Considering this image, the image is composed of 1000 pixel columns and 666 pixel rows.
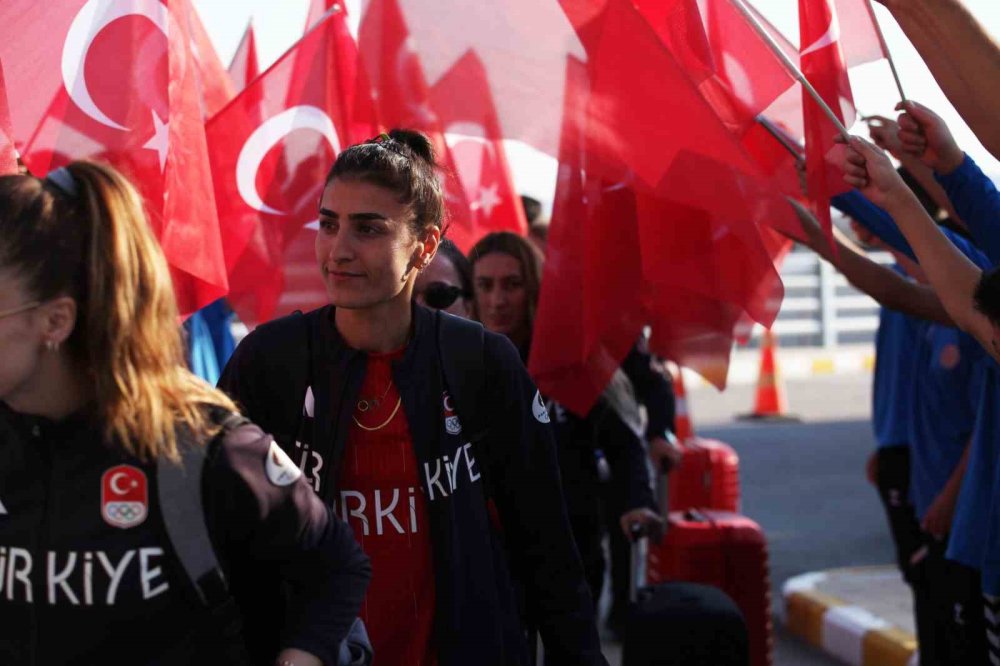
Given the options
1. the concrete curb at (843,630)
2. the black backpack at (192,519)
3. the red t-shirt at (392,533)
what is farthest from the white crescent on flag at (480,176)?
the black backpack at (192,519)

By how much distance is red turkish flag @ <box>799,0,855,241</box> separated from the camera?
3.58m

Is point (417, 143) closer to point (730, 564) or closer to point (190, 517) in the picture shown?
point (190, 517)

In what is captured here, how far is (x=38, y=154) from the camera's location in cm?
415

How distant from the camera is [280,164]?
4.92 metres

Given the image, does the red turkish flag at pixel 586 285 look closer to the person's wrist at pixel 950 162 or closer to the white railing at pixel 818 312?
the person's wrist at pixel 950 162

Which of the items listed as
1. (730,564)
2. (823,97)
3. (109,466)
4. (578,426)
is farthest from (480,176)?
(109,466)

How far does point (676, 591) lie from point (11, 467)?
287 cm

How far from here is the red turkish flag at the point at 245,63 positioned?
6195mm

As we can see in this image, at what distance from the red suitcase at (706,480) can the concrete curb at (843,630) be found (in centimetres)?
59

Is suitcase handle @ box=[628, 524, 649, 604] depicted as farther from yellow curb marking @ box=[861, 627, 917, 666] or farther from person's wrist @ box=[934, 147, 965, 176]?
person's wrist @ box=[934, 147, 965, 176]

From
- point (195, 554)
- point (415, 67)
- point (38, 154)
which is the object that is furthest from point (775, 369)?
point (195, 554)

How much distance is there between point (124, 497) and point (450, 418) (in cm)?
84

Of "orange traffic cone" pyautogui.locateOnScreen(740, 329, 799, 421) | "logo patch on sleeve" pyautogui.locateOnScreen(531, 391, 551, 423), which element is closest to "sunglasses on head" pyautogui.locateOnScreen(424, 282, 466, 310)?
"logo patch on sleeve" pyautogui.locateOnScreen(531, 391, 551, 423)

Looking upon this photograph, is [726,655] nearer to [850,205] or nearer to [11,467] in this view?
[850,205]
